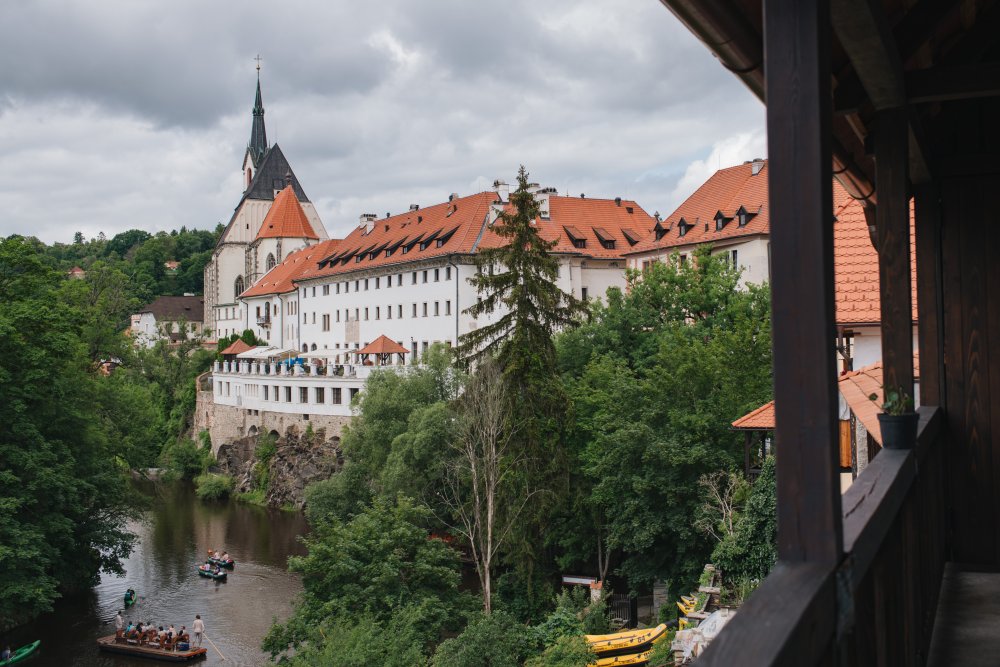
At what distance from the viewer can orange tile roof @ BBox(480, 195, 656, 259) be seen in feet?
161

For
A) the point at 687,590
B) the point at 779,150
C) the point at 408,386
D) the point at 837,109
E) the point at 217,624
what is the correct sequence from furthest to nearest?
the point at 408,386, the point at 217,624, the point at 687,590, the point at 837,109, the point at 779,150

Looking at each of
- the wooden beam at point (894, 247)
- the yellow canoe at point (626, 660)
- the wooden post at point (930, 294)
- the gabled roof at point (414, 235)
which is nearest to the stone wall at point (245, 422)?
the gabled roof at point (414, 235)

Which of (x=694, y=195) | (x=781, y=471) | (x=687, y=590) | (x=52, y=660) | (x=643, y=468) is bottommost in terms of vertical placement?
(x=52, y=660)

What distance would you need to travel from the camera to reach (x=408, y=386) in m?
34.8

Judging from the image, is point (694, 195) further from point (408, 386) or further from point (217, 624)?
point (217, 624)

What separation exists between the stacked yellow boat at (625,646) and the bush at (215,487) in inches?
1224

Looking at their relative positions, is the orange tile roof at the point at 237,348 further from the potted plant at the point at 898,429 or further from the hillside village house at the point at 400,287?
the potted plant at the point at 898,429

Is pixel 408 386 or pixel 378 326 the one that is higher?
pixel 378 326

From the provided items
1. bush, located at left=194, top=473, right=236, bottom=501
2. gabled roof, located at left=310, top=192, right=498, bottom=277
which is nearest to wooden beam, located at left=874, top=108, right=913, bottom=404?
gabled roof, located at left=310, top=192, right=498, bottom=277

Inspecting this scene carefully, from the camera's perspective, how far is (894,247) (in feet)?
14.3

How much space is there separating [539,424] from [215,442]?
108 ft

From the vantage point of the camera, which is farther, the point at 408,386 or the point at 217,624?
the point at 408,386

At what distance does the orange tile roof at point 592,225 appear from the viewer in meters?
49.1

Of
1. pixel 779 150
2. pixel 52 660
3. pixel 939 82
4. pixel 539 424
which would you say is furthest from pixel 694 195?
pixel 779 150
